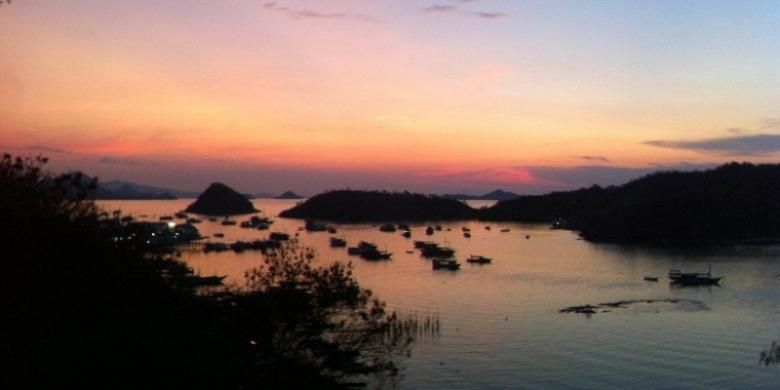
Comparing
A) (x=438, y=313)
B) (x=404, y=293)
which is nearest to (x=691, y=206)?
(x=404, y=293)

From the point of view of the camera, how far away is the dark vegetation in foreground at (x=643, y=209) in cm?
8688

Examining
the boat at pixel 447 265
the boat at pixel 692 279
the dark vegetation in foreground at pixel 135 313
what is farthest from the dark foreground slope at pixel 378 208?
the dark vegetation in foreground at pixel 135 313

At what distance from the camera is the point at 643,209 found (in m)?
91.9

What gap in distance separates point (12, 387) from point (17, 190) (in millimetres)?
5074

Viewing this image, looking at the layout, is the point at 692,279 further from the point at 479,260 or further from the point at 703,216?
the point at 703,216

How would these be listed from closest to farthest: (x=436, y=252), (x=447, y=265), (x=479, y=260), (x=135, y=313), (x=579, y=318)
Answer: (x=135, y=313), (x=579, y=318), (x=447, y=265), (x=479, y=260), (x=436, y=252)

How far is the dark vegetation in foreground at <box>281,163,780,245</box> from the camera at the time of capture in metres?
86.9

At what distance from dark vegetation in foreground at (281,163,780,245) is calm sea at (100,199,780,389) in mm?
15876

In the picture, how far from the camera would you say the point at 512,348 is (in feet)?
95.2

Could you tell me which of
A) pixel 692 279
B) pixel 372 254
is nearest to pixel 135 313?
pixel 692 279

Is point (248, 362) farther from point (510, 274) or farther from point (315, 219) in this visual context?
point (315, 219)

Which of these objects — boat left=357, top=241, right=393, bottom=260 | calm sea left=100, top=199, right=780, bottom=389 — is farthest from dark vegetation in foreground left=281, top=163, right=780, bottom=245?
boat left=357, top=241, right=393, bottom=260

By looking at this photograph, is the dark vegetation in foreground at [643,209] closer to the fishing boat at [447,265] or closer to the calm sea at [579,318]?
the calm sea at [579,318]

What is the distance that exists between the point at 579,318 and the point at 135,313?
87.0ft
